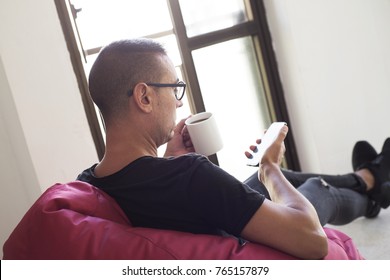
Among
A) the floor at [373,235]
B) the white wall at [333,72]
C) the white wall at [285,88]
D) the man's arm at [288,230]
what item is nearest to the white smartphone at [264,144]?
the man's arm at [288,230]

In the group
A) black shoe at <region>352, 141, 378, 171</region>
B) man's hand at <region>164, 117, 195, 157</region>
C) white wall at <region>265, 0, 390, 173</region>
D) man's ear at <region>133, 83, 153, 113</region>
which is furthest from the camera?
white wall at <region>265, 0, 390, 173</region>

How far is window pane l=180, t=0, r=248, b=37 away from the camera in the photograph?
2014 millimetres

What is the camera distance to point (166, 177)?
2.63ft

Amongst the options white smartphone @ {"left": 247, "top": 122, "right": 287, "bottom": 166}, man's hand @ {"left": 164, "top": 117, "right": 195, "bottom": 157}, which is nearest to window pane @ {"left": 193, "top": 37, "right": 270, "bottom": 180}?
man's hand @ {"left": 164, "top": 117, "right": 195, "bottom": 157}

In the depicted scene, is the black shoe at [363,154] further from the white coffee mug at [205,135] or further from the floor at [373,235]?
the white coffee mug at [205,135]

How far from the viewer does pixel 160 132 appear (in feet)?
3.08

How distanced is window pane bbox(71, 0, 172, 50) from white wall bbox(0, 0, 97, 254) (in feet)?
0.90

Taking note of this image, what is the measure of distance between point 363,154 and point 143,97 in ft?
4.46

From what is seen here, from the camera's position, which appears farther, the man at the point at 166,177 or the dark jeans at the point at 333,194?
the dark jeans at the point at 333,194

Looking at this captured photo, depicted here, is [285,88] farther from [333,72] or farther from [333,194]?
[333,194]

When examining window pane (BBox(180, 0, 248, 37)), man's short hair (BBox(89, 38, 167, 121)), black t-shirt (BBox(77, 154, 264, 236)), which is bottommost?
black t-shirt (BBox(77, 154, 264, 236))

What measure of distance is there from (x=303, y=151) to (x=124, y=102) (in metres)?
1.48

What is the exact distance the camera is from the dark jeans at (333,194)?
4.17 feet

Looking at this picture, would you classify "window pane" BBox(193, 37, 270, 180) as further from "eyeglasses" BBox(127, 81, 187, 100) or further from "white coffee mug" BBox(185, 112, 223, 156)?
"eyeglasses" BBox(127, 81, 187, 100)
